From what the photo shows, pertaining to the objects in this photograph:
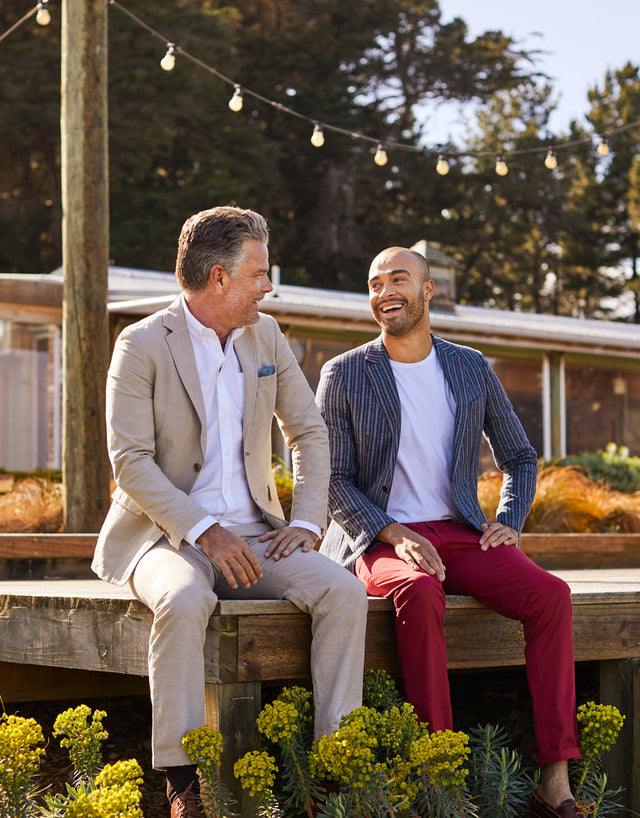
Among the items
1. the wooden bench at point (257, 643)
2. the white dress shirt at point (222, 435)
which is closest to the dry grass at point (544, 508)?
the wooden bench at point (257, 643)

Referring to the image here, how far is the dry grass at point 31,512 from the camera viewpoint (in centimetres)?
736

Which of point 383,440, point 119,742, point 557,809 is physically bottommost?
point 119,742

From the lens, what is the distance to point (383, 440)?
3770 mm

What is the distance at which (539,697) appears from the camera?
10.8ft

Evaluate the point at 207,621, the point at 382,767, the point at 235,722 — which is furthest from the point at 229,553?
the point at 382,767

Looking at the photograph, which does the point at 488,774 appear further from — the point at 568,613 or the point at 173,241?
the point at 173,241

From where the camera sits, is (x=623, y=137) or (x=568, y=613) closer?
(x=568, y=613)

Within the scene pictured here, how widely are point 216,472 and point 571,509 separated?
511 cm

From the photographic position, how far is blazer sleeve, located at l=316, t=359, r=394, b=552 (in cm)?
363

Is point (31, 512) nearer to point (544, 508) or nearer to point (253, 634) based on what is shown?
point (544, 508)

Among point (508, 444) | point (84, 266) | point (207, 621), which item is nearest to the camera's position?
point (207, 621)

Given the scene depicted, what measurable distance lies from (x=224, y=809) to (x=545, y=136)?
3457 centimetres

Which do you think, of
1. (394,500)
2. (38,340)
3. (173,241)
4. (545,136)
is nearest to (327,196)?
(173,241)

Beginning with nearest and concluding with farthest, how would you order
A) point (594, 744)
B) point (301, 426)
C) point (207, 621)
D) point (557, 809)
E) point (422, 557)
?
point (207, 621)
point (557, 809)
point (594, 744)
point (422, 557)
point (301, 426)
